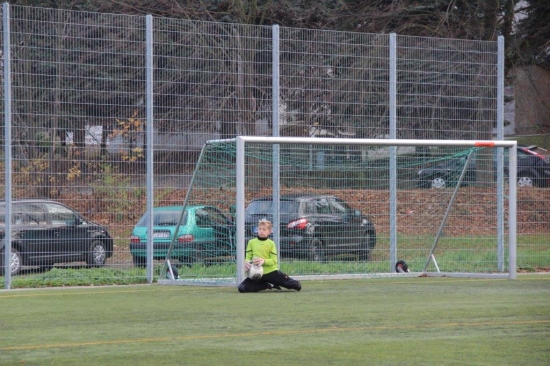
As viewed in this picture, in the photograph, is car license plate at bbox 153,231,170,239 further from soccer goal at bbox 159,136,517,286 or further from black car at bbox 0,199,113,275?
black car at bbox 0,199,113,275

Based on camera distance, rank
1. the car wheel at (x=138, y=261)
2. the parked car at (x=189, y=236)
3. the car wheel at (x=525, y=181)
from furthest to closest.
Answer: the car wheel at (x=525, y=181) → the car wheel at (x=138, y=261) → the parked car at (x=189, y=236)

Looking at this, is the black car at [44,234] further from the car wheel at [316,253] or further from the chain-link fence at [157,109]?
the car wheel at [316,253]

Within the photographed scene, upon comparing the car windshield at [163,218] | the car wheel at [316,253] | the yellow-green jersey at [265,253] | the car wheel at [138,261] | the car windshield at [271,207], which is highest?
the car windshield at [271,207]

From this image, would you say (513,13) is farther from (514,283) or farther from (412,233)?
(514,283)

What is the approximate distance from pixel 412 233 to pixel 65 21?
6.68 metres

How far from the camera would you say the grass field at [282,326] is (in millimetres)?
7289

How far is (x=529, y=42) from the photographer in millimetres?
28938

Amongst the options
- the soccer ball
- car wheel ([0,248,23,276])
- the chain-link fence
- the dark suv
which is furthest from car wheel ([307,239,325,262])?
car wheel ([0,248,23,276])

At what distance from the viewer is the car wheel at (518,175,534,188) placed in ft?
63.0

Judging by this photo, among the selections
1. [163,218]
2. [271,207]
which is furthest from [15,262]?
[271,207]

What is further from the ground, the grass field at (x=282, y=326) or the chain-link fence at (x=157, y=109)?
the chain-link fence at (x=157, y=109)

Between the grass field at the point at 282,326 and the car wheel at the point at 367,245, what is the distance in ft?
8.57

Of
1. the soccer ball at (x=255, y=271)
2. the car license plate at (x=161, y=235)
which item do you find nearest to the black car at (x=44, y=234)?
the car license plate at (x=161, y=235)

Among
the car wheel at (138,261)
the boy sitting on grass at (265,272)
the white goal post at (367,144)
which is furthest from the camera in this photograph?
the car wheel at (138,261)
